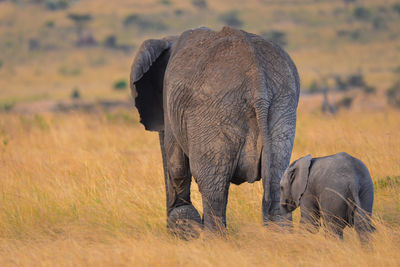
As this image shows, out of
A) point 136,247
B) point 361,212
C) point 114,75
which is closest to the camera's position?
point 361,212

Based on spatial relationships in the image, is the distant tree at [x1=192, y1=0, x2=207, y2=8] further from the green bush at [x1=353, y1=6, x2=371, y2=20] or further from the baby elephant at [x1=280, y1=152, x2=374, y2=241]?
the baby elephant at [x1=280, y1=152, x2=374, y2=241]

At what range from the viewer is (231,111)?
444 cm

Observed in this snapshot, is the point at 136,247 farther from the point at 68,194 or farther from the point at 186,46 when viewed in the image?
the point at 68,194

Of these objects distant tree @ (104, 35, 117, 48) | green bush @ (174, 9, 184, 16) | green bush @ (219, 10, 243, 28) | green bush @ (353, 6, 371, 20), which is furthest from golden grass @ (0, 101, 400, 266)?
green bush @ (174, 9, 184, 16)

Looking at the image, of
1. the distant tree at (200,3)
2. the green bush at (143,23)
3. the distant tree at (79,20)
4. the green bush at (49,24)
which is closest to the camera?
the distant tree at (79,20)

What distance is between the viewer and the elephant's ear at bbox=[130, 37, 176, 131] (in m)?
5.32

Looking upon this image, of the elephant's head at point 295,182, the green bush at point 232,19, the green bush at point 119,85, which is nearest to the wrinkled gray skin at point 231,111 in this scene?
the elephant's head at point 295,182

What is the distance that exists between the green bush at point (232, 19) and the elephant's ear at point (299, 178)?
43.6 metres

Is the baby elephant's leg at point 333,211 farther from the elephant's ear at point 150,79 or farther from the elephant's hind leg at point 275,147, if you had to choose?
the elephant's ear at point 150,79

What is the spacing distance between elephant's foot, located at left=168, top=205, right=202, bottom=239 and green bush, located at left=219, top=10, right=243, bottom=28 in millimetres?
42975

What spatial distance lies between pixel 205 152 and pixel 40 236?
71.5 inches

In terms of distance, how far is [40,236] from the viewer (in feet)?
18.3

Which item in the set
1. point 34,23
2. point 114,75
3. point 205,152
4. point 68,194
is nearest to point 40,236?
point 68,194

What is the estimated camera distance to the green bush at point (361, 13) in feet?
170
